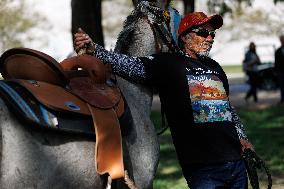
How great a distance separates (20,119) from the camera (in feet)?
10.2

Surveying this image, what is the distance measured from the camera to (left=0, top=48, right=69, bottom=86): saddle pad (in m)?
3.37

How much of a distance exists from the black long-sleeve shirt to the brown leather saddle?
0.80 ft

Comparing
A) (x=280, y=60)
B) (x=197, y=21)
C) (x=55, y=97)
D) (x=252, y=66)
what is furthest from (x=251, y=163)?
(x=252, y=66)

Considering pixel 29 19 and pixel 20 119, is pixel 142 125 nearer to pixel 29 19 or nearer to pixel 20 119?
pixel 20 119

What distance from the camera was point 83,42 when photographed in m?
3.63

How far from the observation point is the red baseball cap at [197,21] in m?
3.85

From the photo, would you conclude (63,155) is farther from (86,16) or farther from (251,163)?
(86,16)

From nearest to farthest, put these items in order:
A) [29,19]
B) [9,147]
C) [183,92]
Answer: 1. [9,147]
2. [183,92]
3. [29,19]

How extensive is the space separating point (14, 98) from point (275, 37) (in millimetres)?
45269

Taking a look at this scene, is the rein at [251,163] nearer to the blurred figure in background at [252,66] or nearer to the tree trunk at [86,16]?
the tree trunk at [86,16]

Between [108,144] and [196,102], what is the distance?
2.03 feet

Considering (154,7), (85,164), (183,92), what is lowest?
(85,164)

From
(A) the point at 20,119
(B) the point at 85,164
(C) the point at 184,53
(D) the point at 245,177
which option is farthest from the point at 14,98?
(D) the point at 245,177

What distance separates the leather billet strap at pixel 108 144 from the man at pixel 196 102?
42 centimetres
